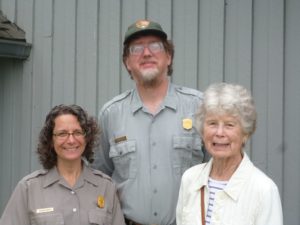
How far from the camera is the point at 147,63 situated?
8.85 feet

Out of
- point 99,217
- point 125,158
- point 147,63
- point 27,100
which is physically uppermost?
point 147,63

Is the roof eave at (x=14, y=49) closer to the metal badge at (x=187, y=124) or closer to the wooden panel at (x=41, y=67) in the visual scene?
the wooden panel at (x=41, y=67)

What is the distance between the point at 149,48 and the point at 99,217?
3.09 feet

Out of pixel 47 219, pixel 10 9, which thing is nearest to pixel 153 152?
pixel 47 219

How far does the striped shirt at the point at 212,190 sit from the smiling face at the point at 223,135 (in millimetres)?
124

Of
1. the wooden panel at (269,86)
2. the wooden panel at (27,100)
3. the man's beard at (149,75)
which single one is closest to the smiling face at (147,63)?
the man's beard at (149,75)

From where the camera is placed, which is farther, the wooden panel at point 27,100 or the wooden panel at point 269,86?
the wooden panel at point 27,100

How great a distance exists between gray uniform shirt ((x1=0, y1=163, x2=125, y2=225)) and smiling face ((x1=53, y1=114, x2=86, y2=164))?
12cm

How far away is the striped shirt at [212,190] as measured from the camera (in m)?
2.19

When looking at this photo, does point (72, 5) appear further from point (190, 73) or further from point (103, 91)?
point (190, 73)

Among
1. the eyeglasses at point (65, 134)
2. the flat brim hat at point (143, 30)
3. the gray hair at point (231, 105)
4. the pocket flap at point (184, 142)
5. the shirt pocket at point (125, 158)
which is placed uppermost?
the flat brim hat at point (143, 30)

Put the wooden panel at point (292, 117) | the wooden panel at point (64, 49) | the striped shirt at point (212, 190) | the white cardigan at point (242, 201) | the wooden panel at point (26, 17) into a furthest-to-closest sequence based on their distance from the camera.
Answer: the wooden panel at point (26, 17)
the wooden panel at point (64, 49)
the wooden panel at point (292, 117)
the striped shirt at point (212, 190)
the white cardigan at point (242, 201)

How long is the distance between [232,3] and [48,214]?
2.14m

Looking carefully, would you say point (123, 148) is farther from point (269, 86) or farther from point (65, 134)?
point (269, 86)
